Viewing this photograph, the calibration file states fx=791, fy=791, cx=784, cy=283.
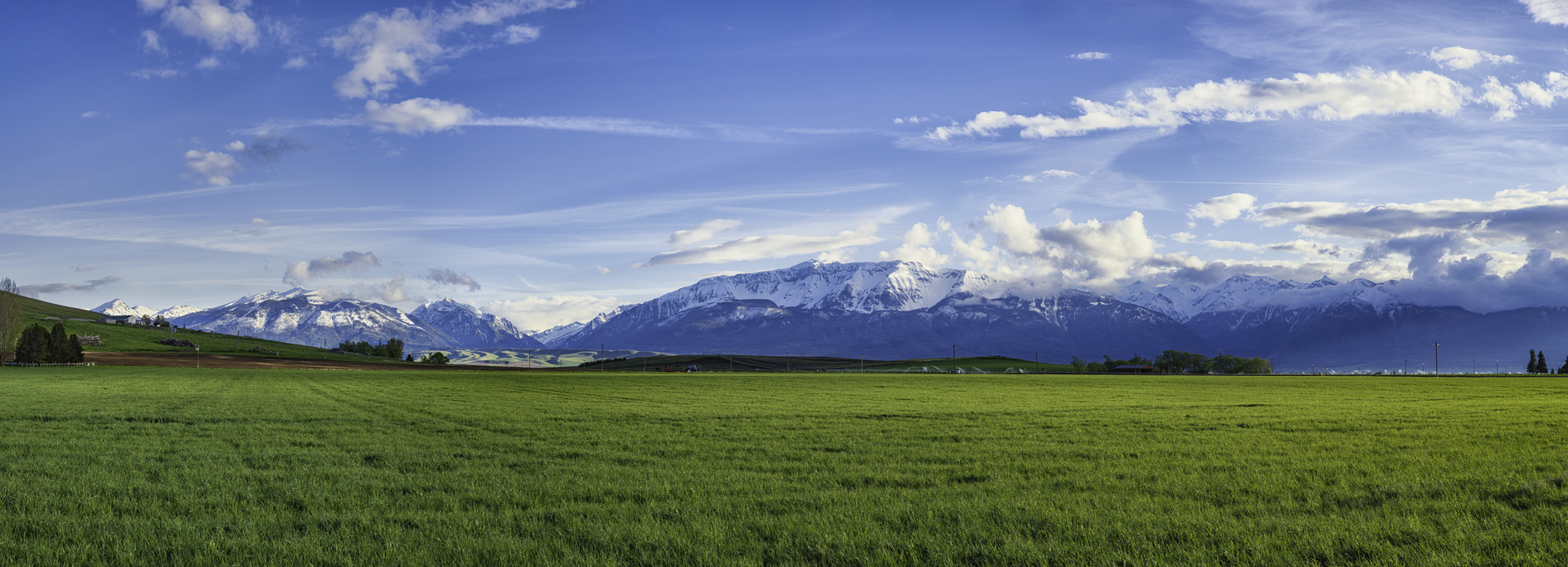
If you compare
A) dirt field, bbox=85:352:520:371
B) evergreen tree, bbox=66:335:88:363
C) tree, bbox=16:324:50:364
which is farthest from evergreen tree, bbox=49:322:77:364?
dirt field, bbox=85:352:520:371

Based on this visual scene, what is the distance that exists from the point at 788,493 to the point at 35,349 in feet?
563

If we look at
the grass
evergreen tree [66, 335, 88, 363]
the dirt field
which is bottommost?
the dirt field

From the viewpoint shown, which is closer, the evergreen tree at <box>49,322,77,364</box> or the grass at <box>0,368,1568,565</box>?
the grass at <box>0,368,1568,565</box>

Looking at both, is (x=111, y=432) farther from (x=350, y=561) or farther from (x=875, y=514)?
(x=875, y=514)

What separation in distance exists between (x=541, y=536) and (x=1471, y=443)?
21704 millimetres

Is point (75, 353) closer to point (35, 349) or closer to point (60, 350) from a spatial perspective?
point (60, 350)

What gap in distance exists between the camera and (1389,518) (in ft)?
34.1

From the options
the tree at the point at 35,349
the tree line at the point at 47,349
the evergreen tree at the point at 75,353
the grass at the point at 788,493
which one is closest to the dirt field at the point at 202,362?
the evergreen tree at the point at 75,353

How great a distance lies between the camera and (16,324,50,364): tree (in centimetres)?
13012

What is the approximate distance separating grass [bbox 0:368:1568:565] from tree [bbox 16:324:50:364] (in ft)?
468

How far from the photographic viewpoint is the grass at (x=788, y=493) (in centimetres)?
923

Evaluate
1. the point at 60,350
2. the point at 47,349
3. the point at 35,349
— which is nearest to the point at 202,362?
the point at 60,350

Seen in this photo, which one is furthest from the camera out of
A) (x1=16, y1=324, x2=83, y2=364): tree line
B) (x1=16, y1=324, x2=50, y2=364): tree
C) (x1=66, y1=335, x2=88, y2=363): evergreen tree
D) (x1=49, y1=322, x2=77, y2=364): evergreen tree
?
(x1=66, y1=335, x2=88, y2=363): evergreen tree

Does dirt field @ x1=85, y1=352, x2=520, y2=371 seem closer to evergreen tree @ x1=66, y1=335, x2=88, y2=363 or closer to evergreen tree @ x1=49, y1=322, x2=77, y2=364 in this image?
evergreen tree @ x1=66, y1=335, x2=88, y2=363
